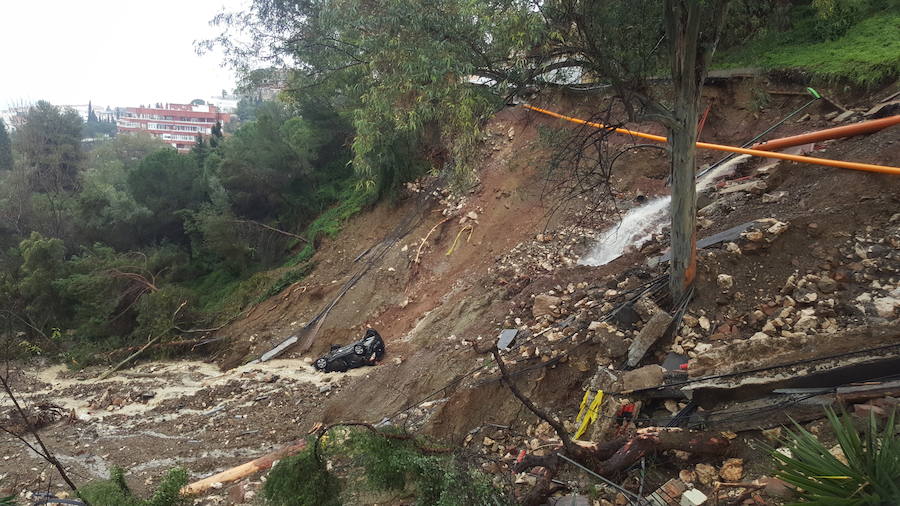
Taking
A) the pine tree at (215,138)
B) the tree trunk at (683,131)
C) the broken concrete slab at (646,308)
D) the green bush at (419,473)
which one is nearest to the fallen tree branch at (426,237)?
the broken concrete slab at (646,308)

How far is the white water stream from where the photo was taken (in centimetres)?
935

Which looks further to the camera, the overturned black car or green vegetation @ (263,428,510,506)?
the overturned black car

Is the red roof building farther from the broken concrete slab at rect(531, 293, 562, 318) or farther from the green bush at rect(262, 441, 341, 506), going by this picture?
the green bush at rect(262, 441, 341, 506)

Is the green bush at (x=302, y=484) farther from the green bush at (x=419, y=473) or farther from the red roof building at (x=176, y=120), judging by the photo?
the red roof building at (x=176, y=120)

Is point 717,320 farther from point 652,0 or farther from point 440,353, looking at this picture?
point 440,353

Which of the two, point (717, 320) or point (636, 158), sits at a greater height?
point (636, 158)

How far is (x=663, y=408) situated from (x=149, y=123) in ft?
305

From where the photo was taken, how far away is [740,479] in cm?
366

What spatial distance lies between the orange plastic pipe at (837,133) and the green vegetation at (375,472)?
24.9 feet

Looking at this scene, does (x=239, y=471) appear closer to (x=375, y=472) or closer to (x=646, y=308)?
(x=375, y=472)

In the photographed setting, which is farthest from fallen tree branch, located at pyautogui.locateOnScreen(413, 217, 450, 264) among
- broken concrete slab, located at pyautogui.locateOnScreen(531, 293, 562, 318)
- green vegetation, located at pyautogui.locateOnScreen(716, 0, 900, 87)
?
green vegetation, located at pyautogui.locateOnScreen(716, 0, 900, 87)

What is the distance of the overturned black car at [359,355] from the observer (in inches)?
397

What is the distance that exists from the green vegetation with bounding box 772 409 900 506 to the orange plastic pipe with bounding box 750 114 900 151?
6.51 meters

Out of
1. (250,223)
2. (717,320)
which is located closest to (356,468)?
(717,320)
